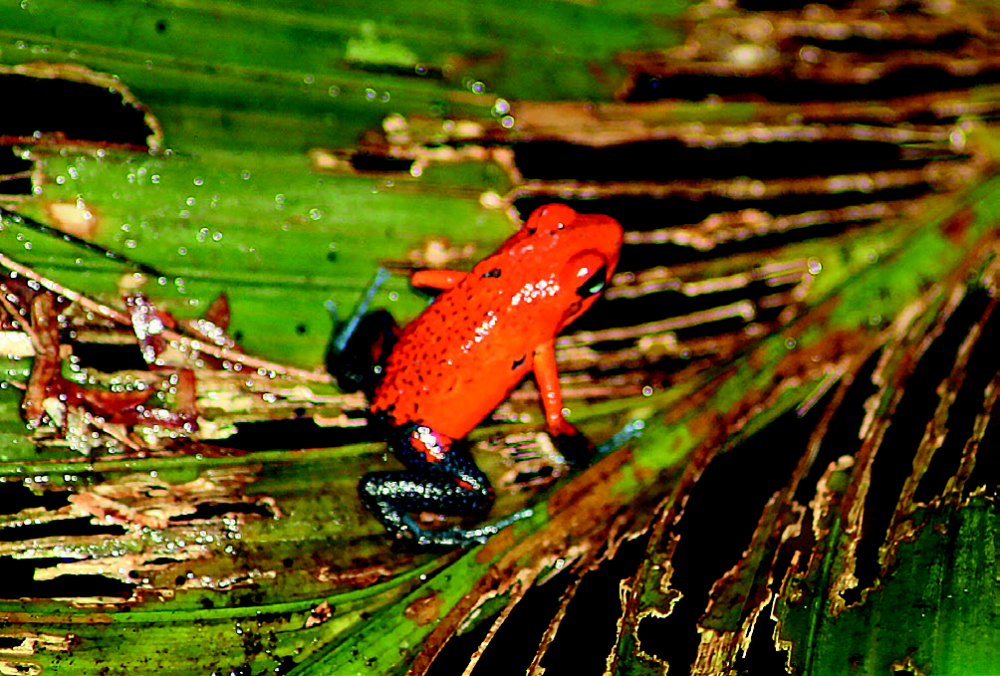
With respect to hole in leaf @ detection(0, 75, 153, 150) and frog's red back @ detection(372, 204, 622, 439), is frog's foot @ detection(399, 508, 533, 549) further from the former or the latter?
hole in leaf @ detection(0, 75, 153, 150)

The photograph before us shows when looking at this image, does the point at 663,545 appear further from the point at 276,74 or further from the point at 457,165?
the point at 276,74

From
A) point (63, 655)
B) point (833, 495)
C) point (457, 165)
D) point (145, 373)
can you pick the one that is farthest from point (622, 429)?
point (63, 655)

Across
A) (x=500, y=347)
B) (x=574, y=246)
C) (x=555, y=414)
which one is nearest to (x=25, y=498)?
(x=500, y=347)

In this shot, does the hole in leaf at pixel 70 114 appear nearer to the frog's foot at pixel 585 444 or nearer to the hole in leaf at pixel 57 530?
the hole in leaf at pixel 57 530

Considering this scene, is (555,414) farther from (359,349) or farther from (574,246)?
(359,349)

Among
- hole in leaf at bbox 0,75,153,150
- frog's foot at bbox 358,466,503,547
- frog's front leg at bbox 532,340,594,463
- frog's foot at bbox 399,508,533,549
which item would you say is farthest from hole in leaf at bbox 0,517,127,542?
frog's front leg at bbox 532,340,594,463

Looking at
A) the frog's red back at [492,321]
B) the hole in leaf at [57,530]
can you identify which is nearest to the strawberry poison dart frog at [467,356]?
the frog's red back at [492,321]
